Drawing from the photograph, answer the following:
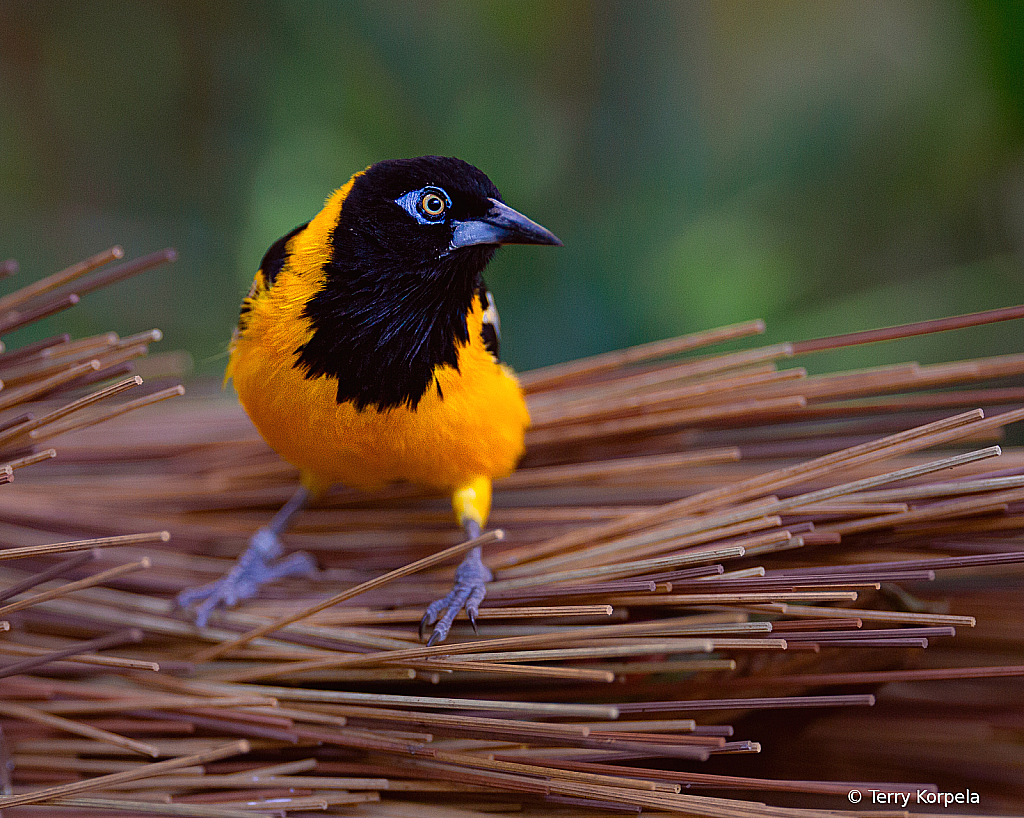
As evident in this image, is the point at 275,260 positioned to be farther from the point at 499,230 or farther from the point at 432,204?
the point at 499,230

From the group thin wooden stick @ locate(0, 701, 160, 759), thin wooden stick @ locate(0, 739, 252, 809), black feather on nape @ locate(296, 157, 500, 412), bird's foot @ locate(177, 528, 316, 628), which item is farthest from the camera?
black feather on nape @ locate(296, 157, 500, 412)

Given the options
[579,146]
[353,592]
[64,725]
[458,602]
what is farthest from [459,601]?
[579,146]

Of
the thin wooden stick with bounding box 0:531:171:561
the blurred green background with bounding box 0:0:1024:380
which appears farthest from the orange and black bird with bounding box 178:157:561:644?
the blurred green background with bounding box 0:0:1024:380

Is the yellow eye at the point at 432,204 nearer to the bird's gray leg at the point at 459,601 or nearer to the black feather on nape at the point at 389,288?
the black feather on nape at the point at 389,288

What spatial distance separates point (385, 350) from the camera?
1.29 m

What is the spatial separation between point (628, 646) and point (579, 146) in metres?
1.83

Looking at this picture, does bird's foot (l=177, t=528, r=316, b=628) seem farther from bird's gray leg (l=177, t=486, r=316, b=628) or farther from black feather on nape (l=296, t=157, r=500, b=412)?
black feather on nape (l=296, t=157, r=500, b=412)

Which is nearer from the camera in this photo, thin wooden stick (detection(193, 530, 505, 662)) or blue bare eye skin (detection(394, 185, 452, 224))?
thin wooden stick (detection(193, 530, 505, 662))

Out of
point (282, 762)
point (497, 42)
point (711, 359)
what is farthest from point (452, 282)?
point (497, 42)

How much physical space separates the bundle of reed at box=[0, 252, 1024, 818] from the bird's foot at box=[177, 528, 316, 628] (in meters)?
0.03

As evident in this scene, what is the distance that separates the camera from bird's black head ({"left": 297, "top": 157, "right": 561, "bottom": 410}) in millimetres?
1271

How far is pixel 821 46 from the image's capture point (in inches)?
96.6

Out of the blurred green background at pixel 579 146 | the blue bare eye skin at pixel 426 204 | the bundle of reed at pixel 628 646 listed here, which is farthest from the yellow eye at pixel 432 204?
the blurred green background at pixel 579 146

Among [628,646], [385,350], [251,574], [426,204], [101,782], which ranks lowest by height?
[101,782]
